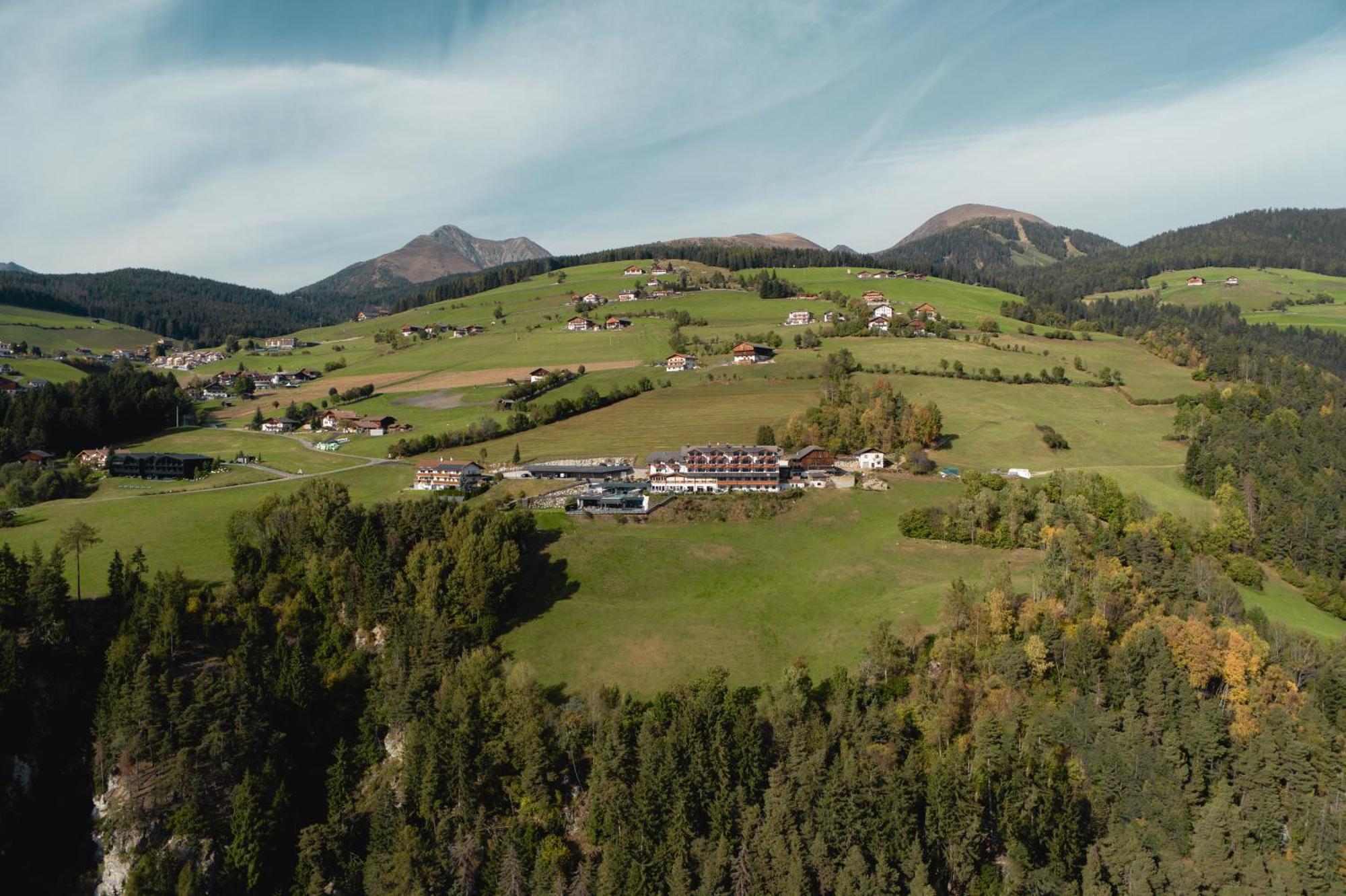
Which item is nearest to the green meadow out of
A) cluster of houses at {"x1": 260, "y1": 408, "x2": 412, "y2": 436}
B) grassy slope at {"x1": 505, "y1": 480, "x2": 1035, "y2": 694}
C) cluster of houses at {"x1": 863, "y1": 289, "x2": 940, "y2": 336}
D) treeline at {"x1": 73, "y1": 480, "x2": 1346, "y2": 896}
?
grassy slope at {"x1": 505, "y1": 480, "x2": 1035, "y2": 694}

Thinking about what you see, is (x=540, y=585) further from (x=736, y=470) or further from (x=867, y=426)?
(x=867, y=426)

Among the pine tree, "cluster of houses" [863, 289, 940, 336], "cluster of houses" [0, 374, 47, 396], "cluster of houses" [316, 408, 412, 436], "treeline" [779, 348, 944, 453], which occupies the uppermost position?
"cluster of houses" [863, 289, 940, 336]

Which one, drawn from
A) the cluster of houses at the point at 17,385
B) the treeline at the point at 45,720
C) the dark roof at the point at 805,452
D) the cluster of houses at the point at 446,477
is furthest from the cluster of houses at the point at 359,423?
the dark roof at the point at 805,452

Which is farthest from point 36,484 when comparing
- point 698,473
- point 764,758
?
point 764,758

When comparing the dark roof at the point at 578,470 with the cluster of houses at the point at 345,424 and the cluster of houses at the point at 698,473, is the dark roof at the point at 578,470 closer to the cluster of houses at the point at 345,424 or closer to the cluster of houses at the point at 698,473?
the cluster of houses at the point at 698,473

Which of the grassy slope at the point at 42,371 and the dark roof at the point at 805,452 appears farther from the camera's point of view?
the grassy slope at the point at 42,371

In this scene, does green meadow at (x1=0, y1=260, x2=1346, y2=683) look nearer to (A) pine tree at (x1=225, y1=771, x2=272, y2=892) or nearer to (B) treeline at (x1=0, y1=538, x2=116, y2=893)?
(B) treeline at (x1=0, y1=538, x2=116, y2=893)

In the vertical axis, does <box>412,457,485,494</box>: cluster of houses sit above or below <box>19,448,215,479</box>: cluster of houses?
below
